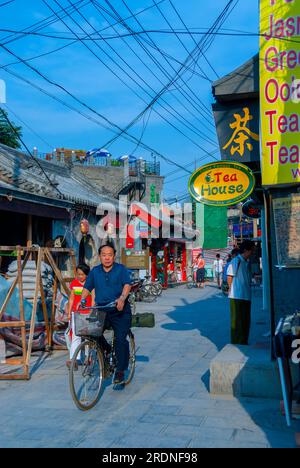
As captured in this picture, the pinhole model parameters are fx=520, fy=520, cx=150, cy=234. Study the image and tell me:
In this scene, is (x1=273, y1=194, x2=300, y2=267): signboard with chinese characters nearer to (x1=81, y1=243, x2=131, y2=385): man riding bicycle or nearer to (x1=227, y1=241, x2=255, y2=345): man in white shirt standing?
(x1=227, y1=241, x2=255, y2=345): man in white shirt standing

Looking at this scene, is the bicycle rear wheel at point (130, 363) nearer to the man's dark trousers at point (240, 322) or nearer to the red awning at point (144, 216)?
the man's dark trousers at point (240, 322)

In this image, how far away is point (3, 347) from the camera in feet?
27.3

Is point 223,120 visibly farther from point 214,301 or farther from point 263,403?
point 214,301

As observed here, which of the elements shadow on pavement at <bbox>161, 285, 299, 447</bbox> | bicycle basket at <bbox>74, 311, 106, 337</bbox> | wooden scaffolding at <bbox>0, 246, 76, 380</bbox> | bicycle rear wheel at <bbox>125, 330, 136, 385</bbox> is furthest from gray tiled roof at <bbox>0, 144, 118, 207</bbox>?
bicycle basket at <bbox>74, 311, 106, 337</bbox>

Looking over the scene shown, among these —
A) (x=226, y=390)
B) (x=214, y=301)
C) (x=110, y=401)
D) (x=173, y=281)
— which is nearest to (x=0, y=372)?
(x=110, y=401)

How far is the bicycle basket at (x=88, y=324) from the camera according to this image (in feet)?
18.7

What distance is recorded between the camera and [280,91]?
6.34 meters

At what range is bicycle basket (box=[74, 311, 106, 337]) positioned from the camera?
569 centimetres

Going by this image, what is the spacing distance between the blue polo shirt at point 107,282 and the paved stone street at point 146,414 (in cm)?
117

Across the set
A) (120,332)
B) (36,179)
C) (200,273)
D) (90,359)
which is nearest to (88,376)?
(90,359)

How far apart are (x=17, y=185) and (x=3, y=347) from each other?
335cm

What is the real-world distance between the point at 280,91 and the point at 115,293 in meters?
3.17

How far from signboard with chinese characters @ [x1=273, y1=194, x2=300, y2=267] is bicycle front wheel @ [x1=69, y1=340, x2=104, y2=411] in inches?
100

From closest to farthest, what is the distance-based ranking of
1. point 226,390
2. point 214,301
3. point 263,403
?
point 263,403 → point 226,390 → point 214,301
